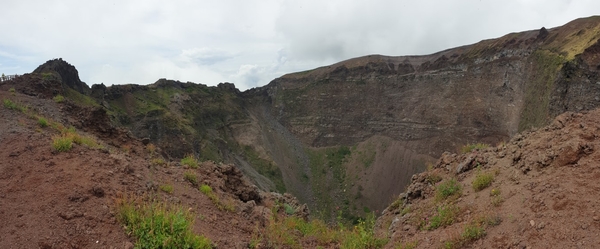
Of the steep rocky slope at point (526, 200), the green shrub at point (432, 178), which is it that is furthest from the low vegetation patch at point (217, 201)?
the green shrub at point (432, 178)

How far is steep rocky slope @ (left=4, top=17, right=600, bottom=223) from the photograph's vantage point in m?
28.4

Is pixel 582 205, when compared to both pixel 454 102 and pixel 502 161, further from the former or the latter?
pixel 454 102

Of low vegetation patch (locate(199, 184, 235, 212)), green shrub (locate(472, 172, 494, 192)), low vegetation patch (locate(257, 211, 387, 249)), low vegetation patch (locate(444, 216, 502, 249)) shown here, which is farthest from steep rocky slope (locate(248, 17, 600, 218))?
low vegetation patch (locate(199, 184, 235, 212))

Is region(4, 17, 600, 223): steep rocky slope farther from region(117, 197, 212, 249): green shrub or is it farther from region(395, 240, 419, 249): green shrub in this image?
region(395, 240, 419, 249): green shrub

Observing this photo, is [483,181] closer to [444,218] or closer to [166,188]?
[444,218]

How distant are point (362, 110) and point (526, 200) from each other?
47.2 meters

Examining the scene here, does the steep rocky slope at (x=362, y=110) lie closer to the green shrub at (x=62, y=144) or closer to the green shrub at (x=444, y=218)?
the green shrub at (x=62, y=144)

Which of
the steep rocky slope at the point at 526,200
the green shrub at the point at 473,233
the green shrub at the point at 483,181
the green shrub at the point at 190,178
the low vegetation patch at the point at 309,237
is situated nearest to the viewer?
the steep rocky slope at the point at 526,200

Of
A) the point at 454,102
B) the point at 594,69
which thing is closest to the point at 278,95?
the point at 454,102

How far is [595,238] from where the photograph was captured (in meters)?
4.32

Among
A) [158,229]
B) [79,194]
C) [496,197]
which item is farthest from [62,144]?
[496,197]

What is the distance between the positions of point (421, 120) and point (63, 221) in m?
45.1

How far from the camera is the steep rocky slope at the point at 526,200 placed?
15.8 feet

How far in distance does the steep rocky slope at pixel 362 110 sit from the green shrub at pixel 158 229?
56.4ft
